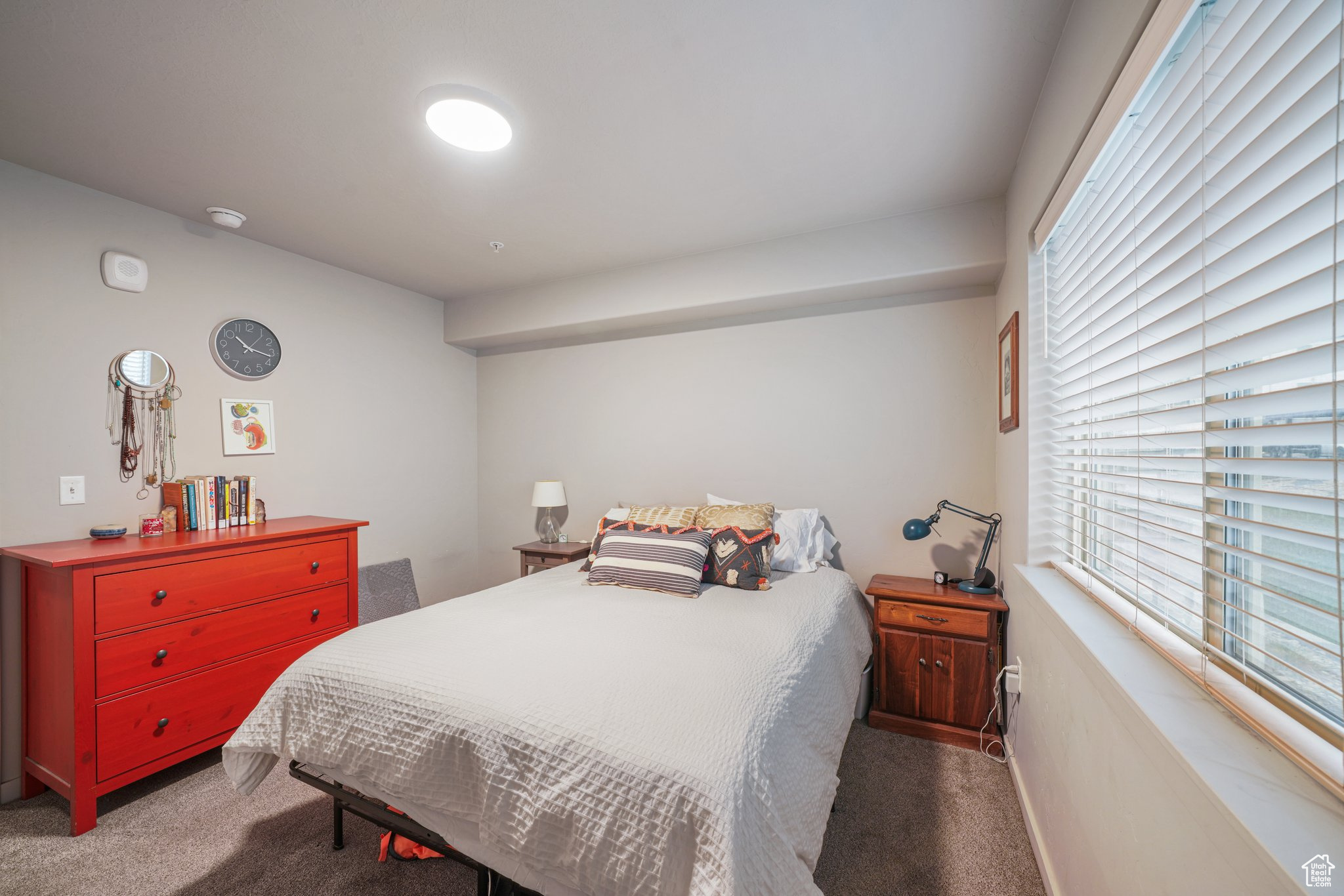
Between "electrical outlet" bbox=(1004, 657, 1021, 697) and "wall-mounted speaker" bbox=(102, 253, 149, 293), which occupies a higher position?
"wall-mounted speaker" bbox=(102, 253, 149, 293)

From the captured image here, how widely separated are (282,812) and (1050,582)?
2885mm

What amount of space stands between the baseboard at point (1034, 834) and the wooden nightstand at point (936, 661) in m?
0.27

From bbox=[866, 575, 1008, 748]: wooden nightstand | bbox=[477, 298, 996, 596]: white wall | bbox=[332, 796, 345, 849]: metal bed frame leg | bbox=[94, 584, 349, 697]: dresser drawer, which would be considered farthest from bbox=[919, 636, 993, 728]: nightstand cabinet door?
bbox=[94, 584, 349, 697]: dresser drawer

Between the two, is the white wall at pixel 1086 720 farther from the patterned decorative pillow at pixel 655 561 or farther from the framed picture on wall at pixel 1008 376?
the patterned decorative pillow at pixel 655 561

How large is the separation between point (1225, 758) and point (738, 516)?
2.30 metres

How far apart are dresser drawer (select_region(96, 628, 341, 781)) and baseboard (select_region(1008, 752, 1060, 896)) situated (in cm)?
315

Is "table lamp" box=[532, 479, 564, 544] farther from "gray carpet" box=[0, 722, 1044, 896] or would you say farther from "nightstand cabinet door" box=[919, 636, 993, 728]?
"nightstand cabinet door" box=[919, 636, 993, 728]

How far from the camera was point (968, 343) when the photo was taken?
285 cm

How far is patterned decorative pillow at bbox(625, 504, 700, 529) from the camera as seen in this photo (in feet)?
10.1

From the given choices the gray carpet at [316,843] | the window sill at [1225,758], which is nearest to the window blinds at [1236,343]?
the window sill at [1225,758]

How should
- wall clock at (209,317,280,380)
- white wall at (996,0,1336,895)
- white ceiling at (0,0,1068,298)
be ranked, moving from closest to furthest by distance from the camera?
white wall at (996,0,1336,895) → white ceiling at (0,0,1068,298) → wall clock at (209,317,280,380)

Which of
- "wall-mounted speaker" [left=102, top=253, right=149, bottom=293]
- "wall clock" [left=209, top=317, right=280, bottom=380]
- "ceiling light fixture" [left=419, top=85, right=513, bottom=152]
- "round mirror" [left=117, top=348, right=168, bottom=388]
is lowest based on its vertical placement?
"round mirror" [left=117, top=348, right=168, bottom=388]

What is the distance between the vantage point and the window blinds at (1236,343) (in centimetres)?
65

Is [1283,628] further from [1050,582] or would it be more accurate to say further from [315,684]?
[315,684]
